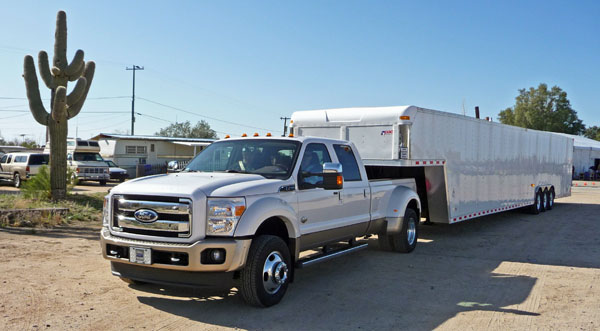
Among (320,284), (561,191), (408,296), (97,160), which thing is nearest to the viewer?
(408,296)

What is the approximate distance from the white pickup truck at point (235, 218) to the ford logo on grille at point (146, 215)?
0.01 meters

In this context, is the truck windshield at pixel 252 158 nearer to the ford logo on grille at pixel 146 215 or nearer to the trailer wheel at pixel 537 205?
the ford logo on grille at pixel 146 215

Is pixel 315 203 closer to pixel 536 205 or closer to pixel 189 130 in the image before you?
pixel 536 205

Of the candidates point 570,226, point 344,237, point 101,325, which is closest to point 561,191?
point 570,226

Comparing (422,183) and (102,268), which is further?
(422,183)

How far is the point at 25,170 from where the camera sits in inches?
951

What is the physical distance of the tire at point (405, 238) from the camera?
923 cm

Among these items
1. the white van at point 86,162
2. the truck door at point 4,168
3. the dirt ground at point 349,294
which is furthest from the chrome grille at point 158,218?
the truck door at point 4,168

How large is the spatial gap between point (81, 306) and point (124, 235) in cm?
93

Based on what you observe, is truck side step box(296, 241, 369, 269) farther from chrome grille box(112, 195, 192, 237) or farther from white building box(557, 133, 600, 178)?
white building box(557, 133, 600, 178)

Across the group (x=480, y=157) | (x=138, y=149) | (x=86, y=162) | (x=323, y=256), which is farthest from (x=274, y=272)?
(x=138, y=149)

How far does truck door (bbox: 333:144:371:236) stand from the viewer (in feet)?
24.7

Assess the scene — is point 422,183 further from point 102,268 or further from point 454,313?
point 102,268

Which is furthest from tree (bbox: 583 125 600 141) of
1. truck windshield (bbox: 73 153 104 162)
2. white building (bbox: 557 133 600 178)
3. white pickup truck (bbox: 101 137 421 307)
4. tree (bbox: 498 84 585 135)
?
white pickup truck (bbox: 101 137 421 307)
